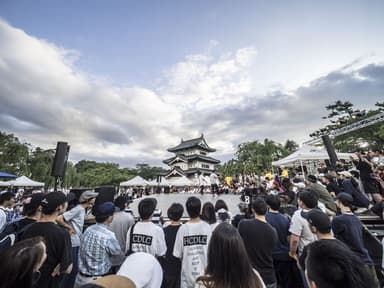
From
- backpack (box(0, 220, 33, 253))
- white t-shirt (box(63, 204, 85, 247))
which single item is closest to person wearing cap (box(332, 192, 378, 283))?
backpack (box(0, 220, 33, 253))

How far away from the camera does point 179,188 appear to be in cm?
2728

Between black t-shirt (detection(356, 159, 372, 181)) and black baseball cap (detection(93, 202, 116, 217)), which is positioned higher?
black t-shirt (detection(356, 159, 372, 181))

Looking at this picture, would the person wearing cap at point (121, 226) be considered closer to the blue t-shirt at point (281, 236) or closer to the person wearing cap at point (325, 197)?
the blue t-shirt at point (281, 236)

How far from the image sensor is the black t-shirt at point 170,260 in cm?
207

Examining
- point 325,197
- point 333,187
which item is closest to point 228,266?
point 325,197

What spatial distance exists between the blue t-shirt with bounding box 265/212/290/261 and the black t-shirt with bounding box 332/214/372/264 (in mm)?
585

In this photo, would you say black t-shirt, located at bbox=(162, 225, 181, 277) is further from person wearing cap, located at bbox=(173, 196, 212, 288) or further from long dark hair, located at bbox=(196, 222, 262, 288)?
long dark hair, located at bbox=(196, 222, 262, 288)

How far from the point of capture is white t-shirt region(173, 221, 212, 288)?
5.81ft

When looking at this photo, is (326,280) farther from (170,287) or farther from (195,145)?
(195,145)

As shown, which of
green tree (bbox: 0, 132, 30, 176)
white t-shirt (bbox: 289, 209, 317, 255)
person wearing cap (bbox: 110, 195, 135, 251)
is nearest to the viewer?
white t-shirt (bbox: 289, 209, 317, 255)

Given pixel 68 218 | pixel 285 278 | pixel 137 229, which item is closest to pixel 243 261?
pixel 137 229

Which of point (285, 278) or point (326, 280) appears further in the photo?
point (285, 278)

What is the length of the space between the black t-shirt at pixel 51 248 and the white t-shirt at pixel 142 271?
1198 mm

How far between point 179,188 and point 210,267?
→ 27.2m
